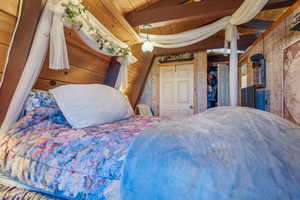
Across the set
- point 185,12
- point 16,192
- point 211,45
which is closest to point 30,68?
point 16,192

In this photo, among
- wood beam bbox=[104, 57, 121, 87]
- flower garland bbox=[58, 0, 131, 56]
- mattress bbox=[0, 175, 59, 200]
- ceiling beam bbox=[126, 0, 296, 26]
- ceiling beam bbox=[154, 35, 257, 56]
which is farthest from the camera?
ceiling beam bbox=[154, 35, 257, 56]

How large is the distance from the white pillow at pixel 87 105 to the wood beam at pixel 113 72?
1.06 meters

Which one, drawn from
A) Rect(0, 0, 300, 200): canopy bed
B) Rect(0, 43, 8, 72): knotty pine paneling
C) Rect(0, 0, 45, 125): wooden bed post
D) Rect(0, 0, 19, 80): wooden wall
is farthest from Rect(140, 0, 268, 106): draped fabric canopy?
Rect(0, 43, 8, 72): knotty pine paneling

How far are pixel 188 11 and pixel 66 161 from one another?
7.58 feet

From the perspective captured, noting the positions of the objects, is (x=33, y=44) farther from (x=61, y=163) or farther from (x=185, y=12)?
(x=185, y=12)

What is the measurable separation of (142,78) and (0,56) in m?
2.84

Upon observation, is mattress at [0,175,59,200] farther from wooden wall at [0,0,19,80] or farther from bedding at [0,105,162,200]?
wooden wall at [0,0,19,80]

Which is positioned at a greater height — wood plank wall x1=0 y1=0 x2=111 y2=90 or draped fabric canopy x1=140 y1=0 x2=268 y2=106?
draped fabric canopy x1=140 y1=0 x2=268 y2=106

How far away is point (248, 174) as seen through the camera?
0.48 m

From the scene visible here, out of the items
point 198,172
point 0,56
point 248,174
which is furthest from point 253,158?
point 0,56

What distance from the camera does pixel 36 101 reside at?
141 centimetres

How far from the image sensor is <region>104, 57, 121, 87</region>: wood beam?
2.64m

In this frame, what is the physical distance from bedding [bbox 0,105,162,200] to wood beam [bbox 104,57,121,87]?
5.57ft

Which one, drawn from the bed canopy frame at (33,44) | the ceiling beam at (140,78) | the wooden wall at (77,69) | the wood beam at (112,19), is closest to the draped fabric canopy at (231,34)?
the bed canopy frame at (33,44)
